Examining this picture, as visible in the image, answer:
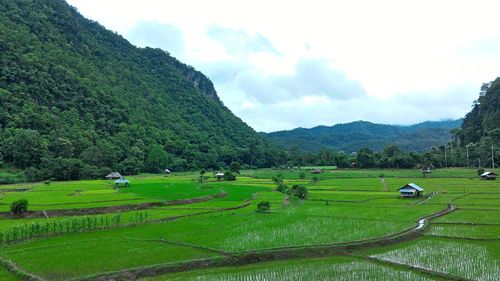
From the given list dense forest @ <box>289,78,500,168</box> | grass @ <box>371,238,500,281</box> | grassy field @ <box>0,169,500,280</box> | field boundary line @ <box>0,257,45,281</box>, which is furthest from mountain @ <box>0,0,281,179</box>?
grass @ <box>371,238,500,281</box>

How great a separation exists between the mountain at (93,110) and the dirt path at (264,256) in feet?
167

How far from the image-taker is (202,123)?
126875 millimetres

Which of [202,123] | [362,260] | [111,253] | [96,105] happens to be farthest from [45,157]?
[202,123]

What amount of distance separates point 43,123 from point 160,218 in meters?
51.5

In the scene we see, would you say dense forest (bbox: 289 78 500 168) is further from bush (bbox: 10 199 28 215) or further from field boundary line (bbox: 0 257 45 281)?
field boundary line (bbox: 0 257 45 281)

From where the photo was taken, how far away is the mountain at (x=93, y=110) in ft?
216

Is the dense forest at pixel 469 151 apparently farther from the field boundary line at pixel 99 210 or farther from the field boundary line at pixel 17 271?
the field boundary line at pixel 17 271

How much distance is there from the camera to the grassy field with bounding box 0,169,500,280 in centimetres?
1572

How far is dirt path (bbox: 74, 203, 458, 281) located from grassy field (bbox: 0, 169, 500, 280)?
0.06m

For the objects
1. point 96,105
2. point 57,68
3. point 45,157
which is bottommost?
point 45,157

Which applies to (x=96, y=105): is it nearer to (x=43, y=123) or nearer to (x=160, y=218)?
(x=43, y=123)

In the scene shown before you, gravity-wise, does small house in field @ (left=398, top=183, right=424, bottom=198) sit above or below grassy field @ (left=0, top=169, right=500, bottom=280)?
above

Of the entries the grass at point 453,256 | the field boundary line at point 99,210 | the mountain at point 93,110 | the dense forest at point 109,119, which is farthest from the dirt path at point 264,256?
the mountain at point 93,110

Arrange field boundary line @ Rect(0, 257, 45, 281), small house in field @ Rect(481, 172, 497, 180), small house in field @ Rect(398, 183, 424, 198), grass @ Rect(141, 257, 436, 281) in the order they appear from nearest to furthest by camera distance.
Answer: field boundary line @ Rect(0, 257, 45, 281) → grass @ Rect(141, 257, 436, 281) → small house in field @ Rect(398, 183, 424, 198) → small house in field @ Rect(481, 172, 497, 180)
